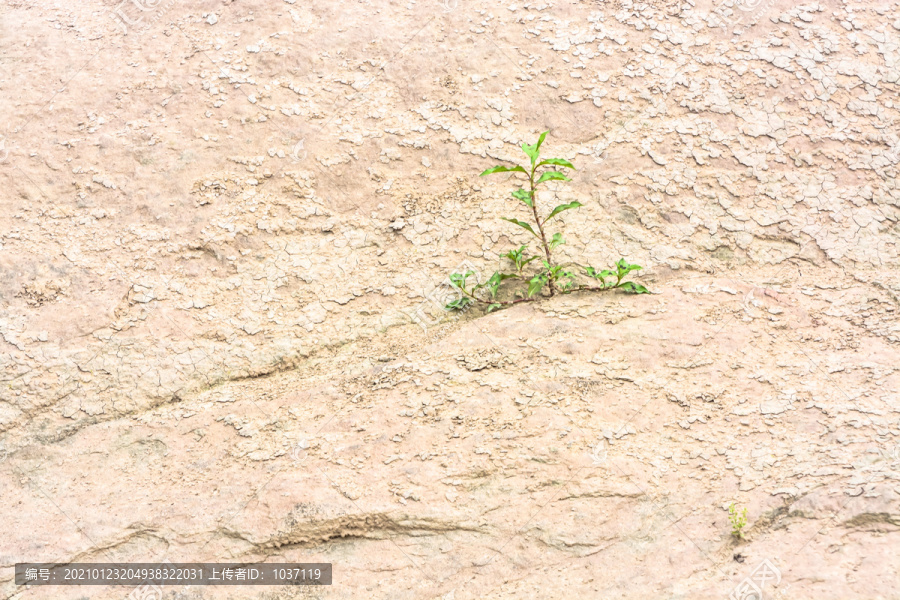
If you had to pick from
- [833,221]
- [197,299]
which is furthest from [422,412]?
[833,221]

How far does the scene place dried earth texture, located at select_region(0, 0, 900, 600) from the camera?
236 cm

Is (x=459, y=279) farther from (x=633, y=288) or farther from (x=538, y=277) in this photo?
(x=633, y=288)

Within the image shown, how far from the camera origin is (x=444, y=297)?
3.13m

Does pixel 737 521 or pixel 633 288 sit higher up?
pixel 633 288

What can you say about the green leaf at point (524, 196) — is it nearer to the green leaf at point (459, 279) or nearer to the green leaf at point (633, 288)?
the green leaf at point (459, 279)

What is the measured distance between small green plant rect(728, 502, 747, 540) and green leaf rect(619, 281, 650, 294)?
1041mm

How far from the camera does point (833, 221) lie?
319 cm

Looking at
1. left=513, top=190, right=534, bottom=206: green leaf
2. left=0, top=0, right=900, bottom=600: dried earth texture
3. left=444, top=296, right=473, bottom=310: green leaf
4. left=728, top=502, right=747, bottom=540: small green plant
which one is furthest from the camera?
left=444, top=296, right=473, bottom=310: green leaf

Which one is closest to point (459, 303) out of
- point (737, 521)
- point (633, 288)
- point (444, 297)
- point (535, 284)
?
point (444, 297)

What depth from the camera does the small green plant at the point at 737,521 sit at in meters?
2.18

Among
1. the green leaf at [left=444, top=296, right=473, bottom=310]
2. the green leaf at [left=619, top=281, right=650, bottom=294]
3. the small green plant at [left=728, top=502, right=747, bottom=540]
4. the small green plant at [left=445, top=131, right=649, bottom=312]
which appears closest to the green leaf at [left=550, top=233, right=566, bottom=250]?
the small green plant at [left=445, top=131, right=649, bottom=312]

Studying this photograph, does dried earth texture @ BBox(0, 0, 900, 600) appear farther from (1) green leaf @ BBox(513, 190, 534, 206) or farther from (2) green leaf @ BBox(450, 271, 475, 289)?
(1) green leaf @ BBox(513, 190, 534, 206)

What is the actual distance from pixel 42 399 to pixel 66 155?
4.23 ft

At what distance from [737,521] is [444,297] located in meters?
1.45
